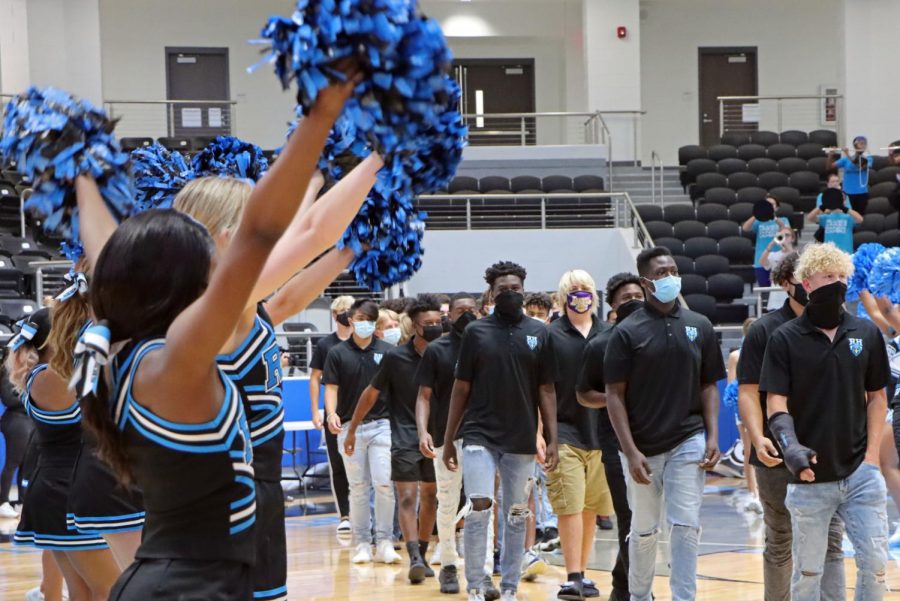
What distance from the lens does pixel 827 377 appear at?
194 inches

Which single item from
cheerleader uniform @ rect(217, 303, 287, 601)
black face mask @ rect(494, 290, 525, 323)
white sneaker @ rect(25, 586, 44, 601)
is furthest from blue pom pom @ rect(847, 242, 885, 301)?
white sneaker @ rect(25, 586, 44, 601)

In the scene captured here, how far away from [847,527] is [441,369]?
3.39 m

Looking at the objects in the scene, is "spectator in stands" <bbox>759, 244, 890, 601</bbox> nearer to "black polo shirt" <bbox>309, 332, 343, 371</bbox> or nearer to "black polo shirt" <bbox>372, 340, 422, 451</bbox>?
"black polo shirt" <bbox>372, 340, 422, 451</bbox>

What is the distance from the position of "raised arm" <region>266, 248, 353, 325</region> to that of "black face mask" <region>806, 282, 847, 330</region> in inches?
106

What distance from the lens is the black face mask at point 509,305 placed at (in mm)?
6953

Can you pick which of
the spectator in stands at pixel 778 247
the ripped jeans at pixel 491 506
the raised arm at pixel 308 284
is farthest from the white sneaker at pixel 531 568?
the spectator in stands at pixel 778 247

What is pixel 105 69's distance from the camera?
2381 cm

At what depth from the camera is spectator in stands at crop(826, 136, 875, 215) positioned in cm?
1730

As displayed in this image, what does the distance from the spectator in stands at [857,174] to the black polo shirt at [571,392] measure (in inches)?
423

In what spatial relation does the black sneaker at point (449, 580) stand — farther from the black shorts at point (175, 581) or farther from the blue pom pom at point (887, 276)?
the black shorts at point (175, 581)

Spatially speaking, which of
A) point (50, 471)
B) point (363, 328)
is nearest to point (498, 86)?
point (363, 328)

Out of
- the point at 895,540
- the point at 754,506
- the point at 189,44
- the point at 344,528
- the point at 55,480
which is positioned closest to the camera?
the point at 55,480

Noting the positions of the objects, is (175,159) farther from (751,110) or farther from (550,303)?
(751,110)

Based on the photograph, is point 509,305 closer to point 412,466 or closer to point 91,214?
point 412,466
